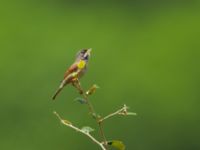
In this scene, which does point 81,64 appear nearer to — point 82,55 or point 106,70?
point 82,55

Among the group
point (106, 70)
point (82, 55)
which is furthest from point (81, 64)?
point (106, 70)

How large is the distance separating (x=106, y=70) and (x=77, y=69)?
64.9ft

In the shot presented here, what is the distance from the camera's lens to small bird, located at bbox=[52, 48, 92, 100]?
2.80 meters

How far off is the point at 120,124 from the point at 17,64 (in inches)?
139

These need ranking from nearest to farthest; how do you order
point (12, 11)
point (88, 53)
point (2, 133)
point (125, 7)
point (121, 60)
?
point (88, 53)
point (2, 133)
point (121, 60)
point (12, 11)
point (125, 7)

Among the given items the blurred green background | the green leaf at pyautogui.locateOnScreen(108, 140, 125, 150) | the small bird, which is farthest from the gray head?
the blurred green background

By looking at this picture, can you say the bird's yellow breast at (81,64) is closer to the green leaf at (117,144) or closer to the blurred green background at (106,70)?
the green leaf at (117,144)

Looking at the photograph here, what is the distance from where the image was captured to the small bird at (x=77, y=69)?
2.80 meters

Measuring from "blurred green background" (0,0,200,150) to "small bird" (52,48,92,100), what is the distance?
14524 millimetres

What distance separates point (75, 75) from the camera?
9.23 ft

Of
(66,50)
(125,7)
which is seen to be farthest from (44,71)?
(125,7)

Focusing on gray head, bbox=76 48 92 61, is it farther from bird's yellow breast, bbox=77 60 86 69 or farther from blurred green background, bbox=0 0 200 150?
blurred green background, bbox=0 0 200 150

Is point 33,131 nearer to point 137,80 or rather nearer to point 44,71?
point 44,71

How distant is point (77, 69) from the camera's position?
114 inches
